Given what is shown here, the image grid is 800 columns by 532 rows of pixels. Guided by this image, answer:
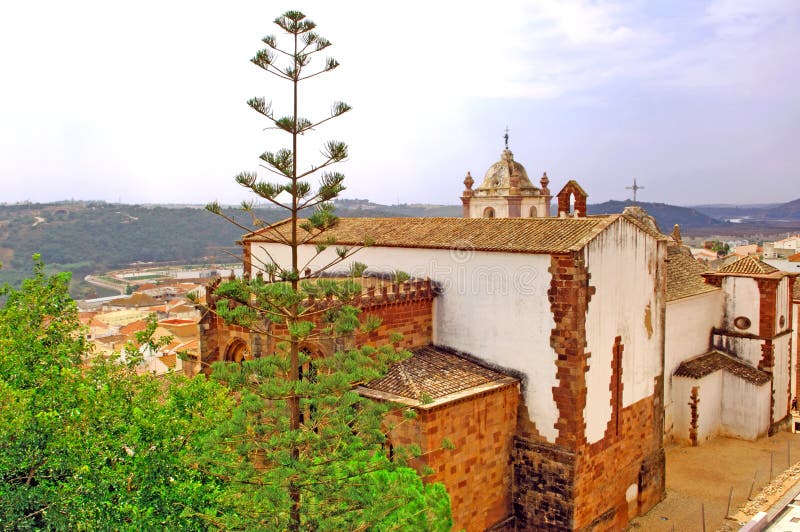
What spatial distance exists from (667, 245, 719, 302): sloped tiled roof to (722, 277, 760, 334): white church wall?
652 mm

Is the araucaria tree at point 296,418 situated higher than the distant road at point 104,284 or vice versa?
the araucaria tree at point 296,418

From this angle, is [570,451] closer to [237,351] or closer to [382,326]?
[382,326]

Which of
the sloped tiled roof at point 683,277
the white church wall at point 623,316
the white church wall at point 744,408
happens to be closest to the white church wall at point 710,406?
the white church wall at point 744,408

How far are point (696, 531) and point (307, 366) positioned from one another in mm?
10247

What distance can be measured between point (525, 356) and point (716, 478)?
869 cm

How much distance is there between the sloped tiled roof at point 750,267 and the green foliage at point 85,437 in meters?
19.6

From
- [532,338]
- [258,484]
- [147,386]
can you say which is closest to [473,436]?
[532,338]

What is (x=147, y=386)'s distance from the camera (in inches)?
439

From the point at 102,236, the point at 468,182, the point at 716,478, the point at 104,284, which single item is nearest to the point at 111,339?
the point at 468,182

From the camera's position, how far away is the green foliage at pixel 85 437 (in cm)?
927

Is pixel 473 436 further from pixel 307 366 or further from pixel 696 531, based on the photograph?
pixel 696 531

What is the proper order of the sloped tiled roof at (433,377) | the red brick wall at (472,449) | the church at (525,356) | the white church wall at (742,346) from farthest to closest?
1. the white church wall at (742,346)
2. the church at (525,356)
3. the sloped tiled roof at (433,377)
4. the red brick wall at (472,449)

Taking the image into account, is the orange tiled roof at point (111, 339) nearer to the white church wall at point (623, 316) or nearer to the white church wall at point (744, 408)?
the white church wall at point (623, 316)

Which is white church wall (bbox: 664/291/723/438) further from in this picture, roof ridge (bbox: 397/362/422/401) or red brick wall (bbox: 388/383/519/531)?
roof ridge (bbox: 397/362/422/401)
